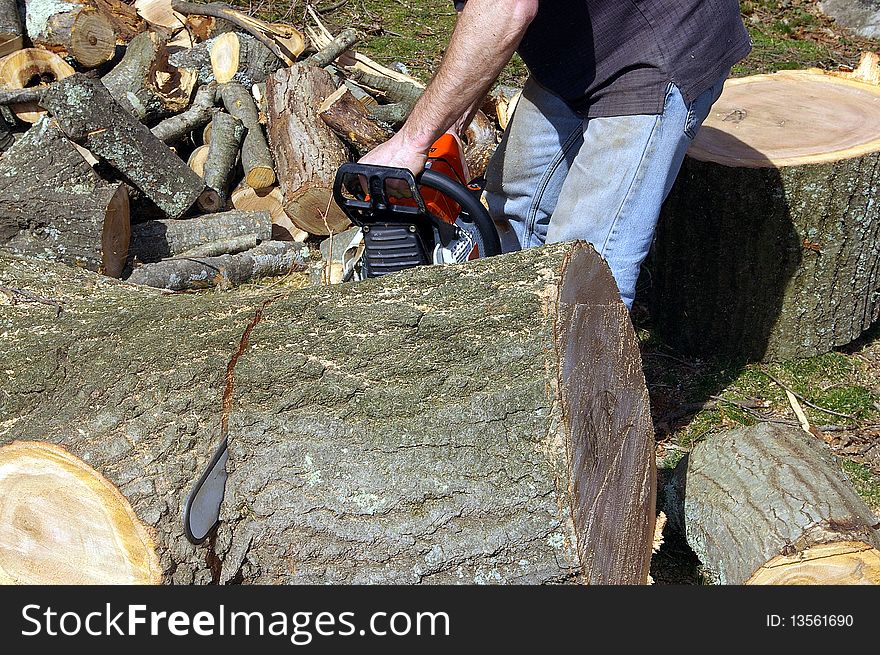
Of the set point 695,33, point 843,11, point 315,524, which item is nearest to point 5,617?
point 315,524

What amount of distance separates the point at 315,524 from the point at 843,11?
8.03m

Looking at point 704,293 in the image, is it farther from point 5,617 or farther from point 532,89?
point 5,617

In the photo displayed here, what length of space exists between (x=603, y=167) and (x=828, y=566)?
4.16ft

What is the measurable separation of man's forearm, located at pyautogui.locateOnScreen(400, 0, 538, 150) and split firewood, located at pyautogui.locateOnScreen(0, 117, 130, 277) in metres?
2.06

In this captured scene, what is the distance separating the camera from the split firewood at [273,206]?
463 cm

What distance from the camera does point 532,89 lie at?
9.22 feet

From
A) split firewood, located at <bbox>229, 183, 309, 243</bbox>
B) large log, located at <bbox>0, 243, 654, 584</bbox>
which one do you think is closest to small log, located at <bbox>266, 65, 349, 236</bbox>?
split firewood, located at <bbox>229, 183, 309, 243</bbox>

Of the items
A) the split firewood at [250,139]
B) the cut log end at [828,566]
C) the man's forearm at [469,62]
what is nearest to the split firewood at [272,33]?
the split firewood at [250,139]

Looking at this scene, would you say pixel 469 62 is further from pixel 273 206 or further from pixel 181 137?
pixel 181 137

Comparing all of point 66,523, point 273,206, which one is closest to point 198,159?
point 273,206

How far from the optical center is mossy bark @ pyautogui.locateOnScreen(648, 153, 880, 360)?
310 centimetres

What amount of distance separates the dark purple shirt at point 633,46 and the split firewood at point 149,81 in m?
3.23

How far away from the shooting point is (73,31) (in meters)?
5.11

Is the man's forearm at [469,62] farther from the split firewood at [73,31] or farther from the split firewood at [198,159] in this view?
the split firewood at [73,31]
